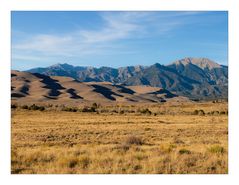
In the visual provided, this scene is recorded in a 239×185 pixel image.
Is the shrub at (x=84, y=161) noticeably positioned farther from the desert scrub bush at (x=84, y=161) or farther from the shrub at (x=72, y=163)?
the shrub at (x=72, y=163)

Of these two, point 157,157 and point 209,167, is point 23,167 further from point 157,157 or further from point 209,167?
point 209,167

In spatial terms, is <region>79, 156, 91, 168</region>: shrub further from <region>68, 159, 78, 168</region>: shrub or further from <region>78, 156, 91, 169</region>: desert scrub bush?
<region>68, 159, 78, 168</region>: shrub

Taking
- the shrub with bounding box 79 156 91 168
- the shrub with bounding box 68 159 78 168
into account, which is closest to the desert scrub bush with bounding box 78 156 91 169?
the shrub with bounding box 79 156 91 168

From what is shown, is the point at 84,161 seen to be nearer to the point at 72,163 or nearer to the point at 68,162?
the point at 72,163

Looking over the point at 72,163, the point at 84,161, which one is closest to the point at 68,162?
the point at 72,163

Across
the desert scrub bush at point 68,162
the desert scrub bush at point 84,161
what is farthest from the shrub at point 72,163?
the desert scrub bush at point 84,161

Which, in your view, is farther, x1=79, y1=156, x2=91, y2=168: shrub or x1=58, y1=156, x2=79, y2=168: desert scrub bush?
x1=79, y1=156, x2=91, y2=168: shrub

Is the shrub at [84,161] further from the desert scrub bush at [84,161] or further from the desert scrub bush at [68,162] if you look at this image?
the desert scrub bush at [68,162]

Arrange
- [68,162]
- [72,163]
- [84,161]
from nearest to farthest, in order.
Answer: [68,162] < [72,163] < [84,161]

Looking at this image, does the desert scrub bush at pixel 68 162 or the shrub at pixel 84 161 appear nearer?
the desert scrub bush at pixel 68 162

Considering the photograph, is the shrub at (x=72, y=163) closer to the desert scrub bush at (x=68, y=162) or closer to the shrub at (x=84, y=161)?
the desert scrub bush at (x=68, y=162)
